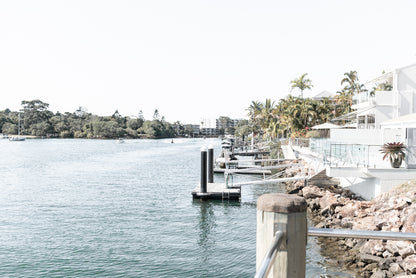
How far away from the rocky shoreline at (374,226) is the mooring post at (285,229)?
10.1 metres

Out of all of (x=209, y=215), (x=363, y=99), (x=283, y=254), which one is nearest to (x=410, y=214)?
(x=209, y=215)

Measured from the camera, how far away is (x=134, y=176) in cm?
4184

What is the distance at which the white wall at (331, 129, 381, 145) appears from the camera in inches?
1099

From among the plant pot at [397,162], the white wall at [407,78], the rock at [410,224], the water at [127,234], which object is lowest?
the water at [127,234]

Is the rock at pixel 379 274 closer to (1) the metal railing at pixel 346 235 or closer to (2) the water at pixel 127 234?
(2) the water at pixel 127 234

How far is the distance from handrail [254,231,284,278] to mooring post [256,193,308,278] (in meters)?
0.06

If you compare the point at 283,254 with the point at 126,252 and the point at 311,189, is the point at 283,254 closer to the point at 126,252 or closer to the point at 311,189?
the point at 126,252

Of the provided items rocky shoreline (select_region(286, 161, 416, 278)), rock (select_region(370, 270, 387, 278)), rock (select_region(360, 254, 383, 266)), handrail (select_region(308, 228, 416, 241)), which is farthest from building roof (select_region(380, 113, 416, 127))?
handrail (select_region(308, 228, 416, 241))

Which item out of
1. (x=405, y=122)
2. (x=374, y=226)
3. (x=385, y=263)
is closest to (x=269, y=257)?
(x=385, y=263)

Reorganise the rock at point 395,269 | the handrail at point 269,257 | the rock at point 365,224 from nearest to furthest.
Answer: the handrail at point 269,257 < the rock at point 395,269 < the rock at point 365,224

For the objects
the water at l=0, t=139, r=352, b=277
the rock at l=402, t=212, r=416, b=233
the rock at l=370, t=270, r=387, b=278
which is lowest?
the water at l=0, t=139, r=352, b=277

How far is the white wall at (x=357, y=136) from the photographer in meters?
27.9

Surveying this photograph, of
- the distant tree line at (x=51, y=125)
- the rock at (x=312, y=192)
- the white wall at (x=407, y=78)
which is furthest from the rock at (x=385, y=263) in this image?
the distant tree line at (x=51, y=125)

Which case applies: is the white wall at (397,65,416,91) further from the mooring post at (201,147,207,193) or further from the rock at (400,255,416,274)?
the rock at (400,255,416,274)
